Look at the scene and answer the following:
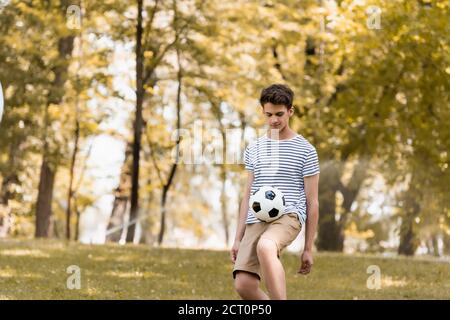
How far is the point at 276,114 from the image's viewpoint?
20.2ft

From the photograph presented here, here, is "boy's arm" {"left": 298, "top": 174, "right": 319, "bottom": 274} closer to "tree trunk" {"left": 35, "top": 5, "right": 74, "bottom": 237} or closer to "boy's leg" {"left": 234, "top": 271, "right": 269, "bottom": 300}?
"boy's leg" {"left": 234, "top": 271, "right": 269, "bottom": 300}

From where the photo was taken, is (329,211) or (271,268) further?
(329,211)

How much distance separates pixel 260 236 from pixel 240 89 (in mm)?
17260

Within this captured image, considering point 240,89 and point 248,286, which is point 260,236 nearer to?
point 248,286

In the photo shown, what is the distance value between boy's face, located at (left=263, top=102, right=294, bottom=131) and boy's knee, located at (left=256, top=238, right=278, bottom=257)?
0.86m

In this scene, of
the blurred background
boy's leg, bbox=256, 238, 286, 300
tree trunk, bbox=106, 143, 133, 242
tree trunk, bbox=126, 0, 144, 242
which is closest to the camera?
boy's leg, bbox=256, 238, 286, 300

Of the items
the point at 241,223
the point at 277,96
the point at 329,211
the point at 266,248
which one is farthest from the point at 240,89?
the point at 266,248

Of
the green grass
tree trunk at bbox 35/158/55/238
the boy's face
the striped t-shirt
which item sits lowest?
the green grass

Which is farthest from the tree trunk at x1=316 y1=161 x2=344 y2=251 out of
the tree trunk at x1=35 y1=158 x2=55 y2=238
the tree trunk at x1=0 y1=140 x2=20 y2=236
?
the tree trunk at x1=0 y1=140 x2=20 y2=236

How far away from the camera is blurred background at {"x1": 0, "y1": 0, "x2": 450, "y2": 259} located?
63.2 ft

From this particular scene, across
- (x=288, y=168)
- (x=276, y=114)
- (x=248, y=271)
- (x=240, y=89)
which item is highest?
(x=240, y=89)

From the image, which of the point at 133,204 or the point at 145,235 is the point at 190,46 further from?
the point at 145,235

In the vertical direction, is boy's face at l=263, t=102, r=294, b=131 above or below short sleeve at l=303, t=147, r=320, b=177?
above

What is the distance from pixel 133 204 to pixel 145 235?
56.4 feet
